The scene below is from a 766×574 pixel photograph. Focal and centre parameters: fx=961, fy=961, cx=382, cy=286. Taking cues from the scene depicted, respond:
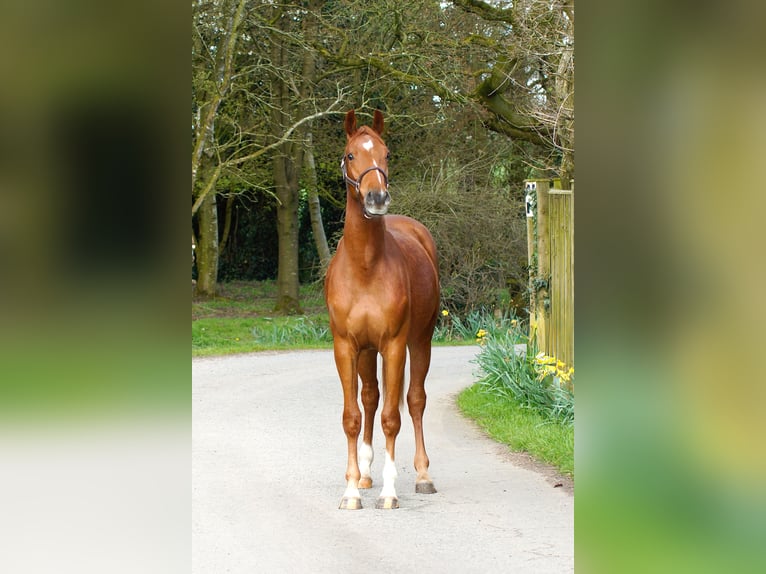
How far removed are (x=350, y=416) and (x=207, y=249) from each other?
1507 cm

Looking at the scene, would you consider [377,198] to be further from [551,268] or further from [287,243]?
[287,243]

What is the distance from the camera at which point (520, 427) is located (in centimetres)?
842

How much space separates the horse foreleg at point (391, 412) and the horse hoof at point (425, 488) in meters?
0.30

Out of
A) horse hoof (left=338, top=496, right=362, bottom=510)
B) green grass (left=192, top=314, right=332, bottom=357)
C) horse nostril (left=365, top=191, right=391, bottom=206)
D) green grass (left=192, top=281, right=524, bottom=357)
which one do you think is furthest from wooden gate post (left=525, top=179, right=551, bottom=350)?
green grass (left=192, top=314, right=332, bottom=357)

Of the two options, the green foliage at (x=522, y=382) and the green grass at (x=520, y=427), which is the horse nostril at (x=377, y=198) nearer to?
the green grass at (x=520, y=427)

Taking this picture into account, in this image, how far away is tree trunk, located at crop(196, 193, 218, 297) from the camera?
68.3 ft

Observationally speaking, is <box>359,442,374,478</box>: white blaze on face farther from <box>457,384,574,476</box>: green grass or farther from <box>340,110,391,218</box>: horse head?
<box>340,110,391,218</box>: horse head

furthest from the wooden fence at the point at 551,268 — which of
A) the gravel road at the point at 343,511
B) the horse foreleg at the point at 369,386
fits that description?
the horse foreleg at the point at 369,386

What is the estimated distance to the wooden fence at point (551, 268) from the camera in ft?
28.8

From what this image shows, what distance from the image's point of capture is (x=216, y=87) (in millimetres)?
14516

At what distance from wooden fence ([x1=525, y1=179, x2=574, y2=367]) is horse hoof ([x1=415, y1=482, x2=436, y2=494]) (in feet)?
8.33
